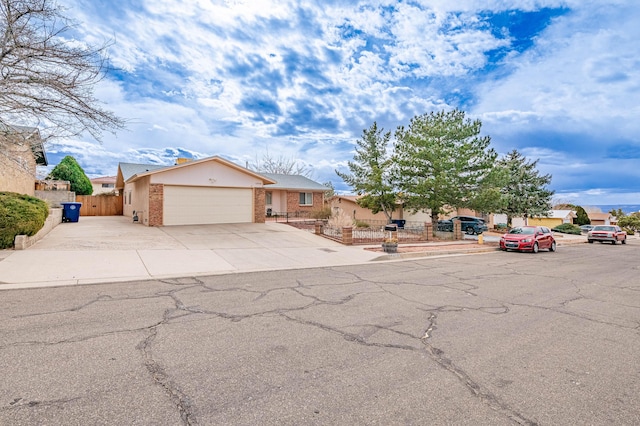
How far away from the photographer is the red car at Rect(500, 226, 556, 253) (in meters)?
18.8

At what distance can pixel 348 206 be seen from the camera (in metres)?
36.8

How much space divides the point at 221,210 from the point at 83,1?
532 inches

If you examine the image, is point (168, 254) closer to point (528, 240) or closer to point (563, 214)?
point (528, 240)

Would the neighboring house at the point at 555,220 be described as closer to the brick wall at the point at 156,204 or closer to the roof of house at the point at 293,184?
the roof of house at the point at 293,184

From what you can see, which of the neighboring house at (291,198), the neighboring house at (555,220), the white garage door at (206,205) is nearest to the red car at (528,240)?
the white garage door at (206,205)

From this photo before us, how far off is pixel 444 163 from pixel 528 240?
625 cm

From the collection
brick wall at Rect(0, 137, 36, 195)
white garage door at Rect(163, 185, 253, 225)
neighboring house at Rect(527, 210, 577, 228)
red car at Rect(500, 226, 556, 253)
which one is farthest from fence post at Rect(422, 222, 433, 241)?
neighboring house at Rect(527, 210, 577, 228)

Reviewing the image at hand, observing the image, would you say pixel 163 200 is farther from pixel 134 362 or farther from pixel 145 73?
pixel 134 362

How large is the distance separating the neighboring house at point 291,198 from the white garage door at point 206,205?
8.84m

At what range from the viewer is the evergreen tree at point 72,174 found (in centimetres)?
3061

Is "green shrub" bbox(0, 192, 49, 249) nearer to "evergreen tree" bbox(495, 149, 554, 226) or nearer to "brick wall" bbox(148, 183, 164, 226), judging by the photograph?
"brick wall" bbox(148, 183, 164, 226)

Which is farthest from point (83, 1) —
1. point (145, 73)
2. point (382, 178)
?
point (382, 178)

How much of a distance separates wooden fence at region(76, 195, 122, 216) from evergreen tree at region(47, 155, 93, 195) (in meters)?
3.38

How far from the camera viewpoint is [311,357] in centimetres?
416
